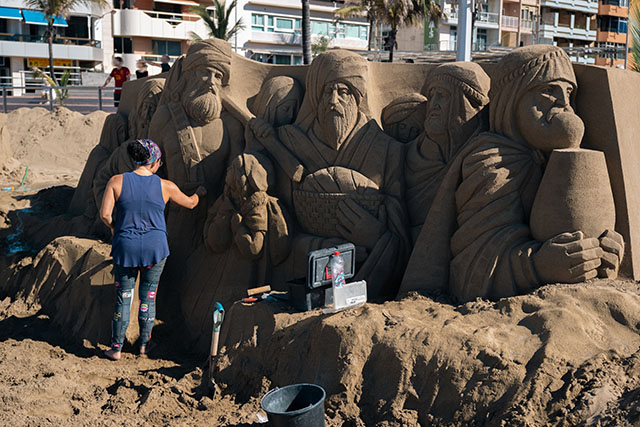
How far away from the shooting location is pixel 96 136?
13.9 metres

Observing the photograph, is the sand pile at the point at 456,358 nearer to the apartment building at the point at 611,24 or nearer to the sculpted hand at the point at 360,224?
the sculpted hand at the point at 360,224

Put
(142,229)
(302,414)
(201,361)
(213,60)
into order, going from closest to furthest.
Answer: (302,414) → (142,229) → (201,361) → (213,60)

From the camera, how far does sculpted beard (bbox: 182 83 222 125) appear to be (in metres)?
6.06

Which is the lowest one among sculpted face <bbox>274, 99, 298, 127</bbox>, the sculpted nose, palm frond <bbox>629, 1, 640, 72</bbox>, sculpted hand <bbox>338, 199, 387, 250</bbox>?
sculpted hand <bbox>338, 199, 387, 250</bbox>

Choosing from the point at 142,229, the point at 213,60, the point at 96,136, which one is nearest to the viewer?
the point at 142,229

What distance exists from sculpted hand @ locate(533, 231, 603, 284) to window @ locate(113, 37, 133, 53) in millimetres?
31108

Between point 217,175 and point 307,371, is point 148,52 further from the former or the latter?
point 307,371

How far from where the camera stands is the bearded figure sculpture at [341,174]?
509 centimetres

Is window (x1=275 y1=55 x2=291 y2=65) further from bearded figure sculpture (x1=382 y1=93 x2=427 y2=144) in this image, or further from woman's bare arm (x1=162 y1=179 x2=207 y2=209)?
woman's bare arm (x1=162 y1=179 x2=207 y2=209)

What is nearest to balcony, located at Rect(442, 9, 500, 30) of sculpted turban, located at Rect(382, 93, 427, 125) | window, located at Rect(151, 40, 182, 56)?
window, located at Rect(151, 40, 182, 56)

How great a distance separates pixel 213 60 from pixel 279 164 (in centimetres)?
127

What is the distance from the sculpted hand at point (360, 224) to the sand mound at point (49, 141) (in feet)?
26.3

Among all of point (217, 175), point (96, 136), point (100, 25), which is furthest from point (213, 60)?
point (100, 25)

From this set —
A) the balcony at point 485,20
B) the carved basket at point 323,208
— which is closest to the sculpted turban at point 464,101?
the carved basket at point 323,208
